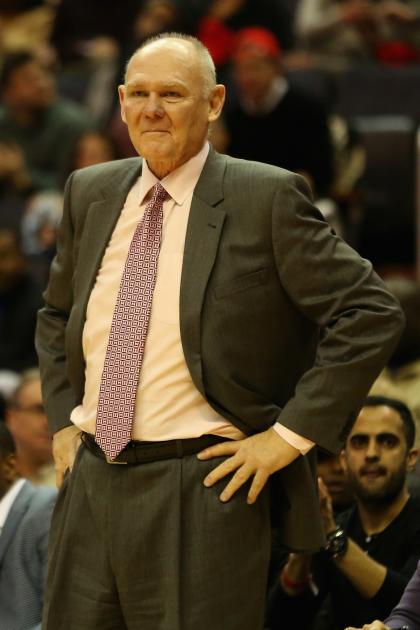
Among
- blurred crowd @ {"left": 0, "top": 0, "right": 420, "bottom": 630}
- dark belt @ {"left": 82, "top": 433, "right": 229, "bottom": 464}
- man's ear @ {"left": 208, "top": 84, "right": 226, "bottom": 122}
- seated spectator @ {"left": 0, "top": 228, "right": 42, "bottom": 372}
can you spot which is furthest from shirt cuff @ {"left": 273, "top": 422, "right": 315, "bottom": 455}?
seated spectator @ {"left": 0, "top": 228, "right": 42, "bottom": 372}

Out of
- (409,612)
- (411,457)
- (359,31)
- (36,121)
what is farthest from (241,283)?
(359,31)

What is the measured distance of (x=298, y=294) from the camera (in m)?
2.17

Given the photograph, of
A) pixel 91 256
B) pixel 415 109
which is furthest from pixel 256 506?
pixel 415 109

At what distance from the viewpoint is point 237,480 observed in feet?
7.07

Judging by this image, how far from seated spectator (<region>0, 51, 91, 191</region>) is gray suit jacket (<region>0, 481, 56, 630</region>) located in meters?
3.57

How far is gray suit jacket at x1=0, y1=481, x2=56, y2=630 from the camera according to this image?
2951mm

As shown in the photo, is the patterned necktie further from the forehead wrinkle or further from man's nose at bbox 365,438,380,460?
man's nose at bbox 365,438,380,460

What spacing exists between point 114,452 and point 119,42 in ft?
18.8

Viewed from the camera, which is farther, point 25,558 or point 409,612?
point 25,558

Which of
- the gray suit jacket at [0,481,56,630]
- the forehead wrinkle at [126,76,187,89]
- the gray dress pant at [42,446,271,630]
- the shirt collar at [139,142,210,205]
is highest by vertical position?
the forehead wrinkle at [126,76,187,89]

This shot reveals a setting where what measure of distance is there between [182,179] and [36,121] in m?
4.53

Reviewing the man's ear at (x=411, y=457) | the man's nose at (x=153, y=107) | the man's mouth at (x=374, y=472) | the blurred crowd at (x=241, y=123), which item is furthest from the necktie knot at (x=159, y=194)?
the blurred crowd at (x=241, y=123)

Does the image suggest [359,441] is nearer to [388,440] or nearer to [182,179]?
[388,440]

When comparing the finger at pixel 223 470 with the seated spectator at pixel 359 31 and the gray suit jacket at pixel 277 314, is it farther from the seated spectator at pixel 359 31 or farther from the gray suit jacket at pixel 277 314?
the seated spectator at pixel 359 31
